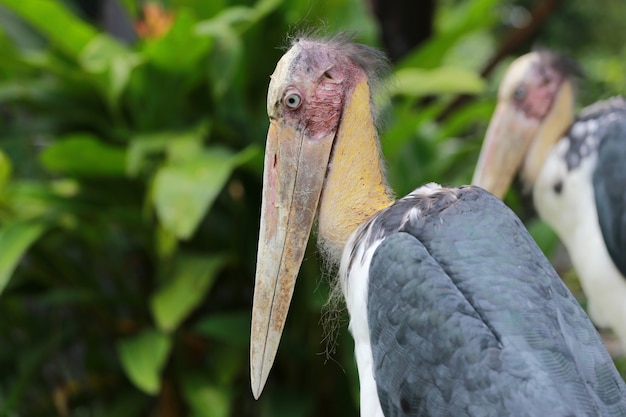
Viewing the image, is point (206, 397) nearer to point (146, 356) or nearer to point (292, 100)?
point (146, 356)

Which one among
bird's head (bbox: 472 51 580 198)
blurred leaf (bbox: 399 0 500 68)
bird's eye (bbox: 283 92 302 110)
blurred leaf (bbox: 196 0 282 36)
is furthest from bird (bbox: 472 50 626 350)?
bird's eye (bbox: 283 92 302 110)

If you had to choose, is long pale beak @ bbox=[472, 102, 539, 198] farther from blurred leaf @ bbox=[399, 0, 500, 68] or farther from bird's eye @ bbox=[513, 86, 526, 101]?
blurred leaf @ bbox=[399, 0, 500, 68]

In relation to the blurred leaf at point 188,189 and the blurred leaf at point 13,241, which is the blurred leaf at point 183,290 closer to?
the blurred leaf at point 188,189

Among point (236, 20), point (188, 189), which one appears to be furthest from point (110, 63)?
point (188, 189)

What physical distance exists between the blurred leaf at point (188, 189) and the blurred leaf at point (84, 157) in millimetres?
292

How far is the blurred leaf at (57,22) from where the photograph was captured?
4.07 m

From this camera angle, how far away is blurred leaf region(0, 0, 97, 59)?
13.4ft

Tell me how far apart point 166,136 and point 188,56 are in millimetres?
344

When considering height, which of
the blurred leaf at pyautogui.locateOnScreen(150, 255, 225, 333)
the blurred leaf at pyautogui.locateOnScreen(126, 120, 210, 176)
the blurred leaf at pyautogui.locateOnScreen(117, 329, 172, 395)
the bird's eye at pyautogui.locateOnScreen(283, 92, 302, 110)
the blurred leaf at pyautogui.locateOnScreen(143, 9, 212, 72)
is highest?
the bird's eye at pyautogui.locateOnScreen(283, 92, 302, 110)

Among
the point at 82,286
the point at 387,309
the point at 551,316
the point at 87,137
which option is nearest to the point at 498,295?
the point at 551,316

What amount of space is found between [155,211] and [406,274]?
7.34 feet

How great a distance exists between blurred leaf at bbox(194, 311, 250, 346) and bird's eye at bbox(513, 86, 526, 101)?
1395 millimetres

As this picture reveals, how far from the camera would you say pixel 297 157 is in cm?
197

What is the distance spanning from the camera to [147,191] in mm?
3990
